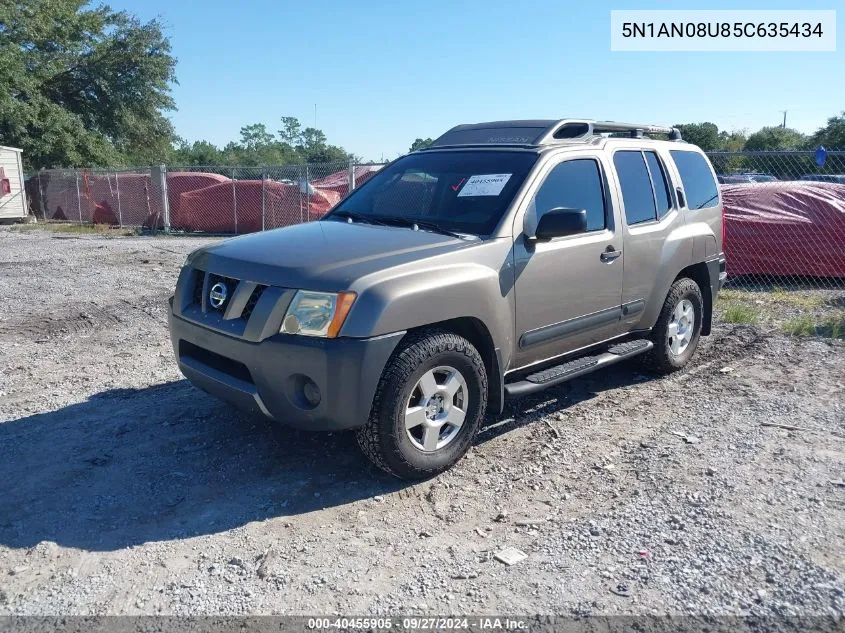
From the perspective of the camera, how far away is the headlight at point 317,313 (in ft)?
11.6

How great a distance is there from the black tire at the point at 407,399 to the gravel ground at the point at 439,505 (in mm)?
173

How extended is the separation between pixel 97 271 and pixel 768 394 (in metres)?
9.48

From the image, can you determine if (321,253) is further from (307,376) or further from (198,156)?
(198,156)

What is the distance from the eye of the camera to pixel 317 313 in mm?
3570

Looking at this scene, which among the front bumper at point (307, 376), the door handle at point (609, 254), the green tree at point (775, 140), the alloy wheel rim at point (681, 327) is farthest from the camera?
the green tree at point (775, 140)

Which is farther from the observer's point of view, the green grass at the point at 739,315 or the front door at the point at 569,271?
the green grass at the point at 739,315

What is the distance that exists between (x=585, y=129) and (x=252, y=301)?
9.78 ft

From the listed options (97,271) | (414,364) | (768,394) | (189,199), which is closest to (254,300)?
(414,364)

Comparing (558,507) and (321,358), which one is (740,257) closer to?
(558,507)

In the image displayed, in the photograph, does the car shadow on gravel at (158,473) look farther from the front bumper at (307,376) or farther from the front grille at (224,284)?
the front grille at (224,284)

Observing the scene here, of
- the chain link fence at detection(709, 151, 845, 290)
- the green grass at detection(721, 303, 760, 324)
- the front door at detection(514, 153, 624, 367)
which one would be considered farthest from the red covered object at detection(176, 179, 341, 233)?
the front door at detection(514, 153, 624, 367)

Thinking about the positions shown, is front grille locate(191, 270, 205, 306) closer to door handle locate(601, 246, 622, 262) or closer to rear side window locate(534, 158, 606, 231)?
rear side window locate(534, 158, 606, 231)

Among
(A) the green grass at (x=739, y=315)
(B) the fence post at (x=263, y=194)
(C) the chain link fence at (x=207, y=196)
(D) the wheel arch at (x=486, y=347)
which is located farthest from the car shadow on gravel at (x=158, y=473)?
(B) the fence post at (x=263, y=194)

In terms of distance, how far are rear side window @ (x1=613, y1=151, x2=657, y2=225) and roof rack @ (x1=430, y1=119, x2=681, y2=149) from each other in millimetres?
301
